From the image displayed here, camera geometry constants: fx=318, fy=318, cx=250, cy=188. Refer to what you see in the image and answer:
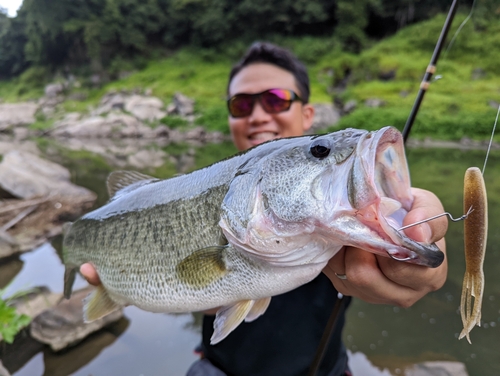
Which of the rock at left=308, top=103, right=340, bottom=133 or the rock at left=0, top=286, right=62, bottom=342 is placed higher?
the rock at left=0, top=286, right=62, bottom=342

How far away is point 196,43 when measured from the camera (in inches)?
1393

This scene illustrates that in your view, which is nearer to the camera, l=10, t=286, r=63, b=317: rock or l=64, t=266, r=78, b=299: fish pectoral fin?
l=64, t=266, r=78, b=299: fish pectoral fin

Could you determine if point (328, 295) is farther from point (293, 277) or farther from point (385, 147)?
point (385, 147)

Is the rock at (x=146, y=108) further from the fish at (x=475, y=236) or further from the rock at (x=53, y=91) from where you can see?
the fish at (x=475, y=236)

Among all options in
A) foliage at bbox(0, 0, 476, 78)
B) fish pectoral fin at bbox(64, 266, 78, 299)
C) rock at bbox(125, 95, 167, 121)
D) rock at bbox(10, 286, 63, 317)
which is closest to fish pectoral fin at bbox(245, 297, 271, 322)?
fish pectoral fin at bbox(64, 266, 78, 299)

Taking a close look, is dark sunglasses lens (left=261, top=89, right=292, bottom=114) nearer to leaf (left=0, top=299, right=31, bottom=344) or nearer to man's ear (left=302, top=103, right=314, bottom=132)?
man's ear (left=302, top=103, right=314, bottom=132)

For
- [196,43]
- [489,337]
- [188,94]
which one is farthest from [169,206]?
[196,43]

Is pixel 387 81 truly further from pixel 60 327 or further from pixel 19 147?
pixel 60 327

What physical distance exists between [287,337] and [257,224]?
3.93ft

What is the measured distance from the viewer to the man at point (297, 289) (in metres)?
1.10

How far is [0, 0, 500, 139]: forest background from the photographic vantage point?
18.2 meters

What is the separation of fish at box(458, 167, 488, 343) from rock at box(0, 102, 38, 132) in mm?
33431

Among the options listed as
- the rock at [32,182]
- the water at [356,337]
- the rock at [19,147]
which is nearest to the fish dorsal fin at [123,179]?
the water at [356,337]

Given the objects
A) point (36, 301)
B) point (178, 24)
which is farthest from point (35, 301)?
point (178, 24)
